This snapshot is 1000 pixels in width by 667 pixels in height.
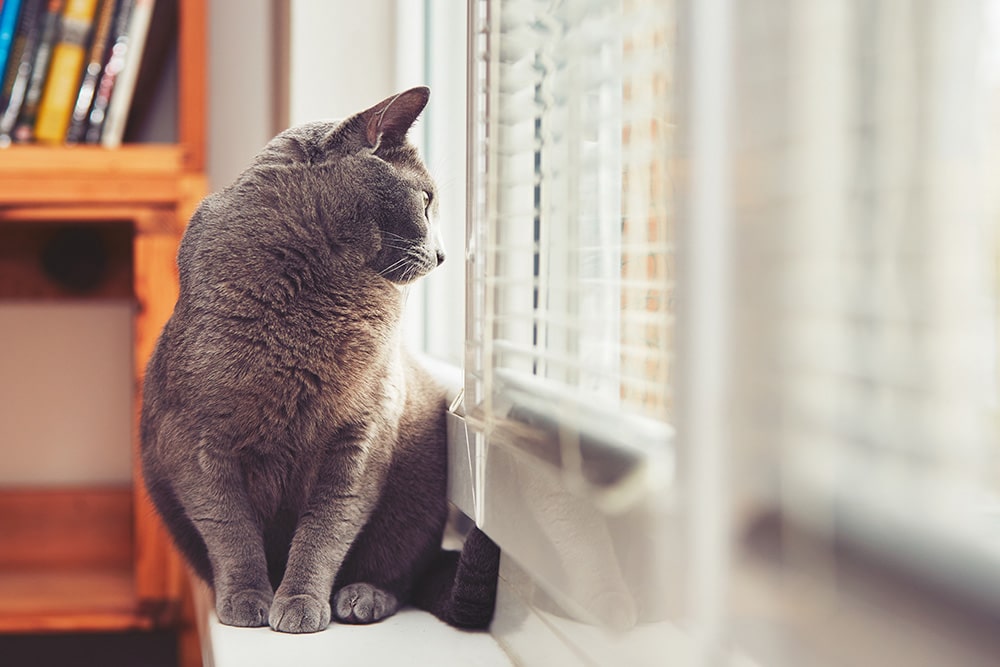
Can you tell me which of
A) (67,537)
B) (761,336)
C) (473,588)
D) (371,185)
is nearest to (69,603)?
(67,537)

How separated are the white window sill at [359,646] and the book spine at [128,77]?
33.1 inches

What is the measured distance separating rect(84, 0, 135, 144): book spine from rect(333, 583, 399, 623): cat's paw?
0.89m

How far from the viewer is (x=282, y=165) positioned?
2.77 feet

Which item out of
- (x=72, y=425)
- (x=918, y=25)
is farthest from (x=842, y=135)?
(x=72, y=425)

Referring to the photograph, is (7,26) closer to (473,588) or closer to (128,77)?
(128,77)

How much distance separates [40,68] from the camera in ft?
4.54

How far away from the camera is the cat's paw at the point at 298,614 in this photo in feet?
2.64

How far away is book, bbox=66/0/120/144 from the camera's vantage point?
1.39 m

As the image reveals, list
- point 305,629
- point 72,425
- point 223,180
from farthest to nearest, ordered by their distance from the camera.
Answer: point 72,425 < point 223,180 < point 305,629

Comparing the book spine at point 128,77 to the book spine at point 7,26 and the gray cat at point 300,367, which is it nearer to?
the book spine at point 7,26

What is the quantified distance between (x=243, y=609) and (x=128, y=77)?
3.04ft

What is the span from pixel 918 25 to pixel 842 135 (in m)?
0.04

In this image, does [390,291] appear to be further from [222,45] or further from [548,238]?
[222,45]

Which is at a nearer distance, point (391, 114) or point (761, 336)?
point (761, 336)
